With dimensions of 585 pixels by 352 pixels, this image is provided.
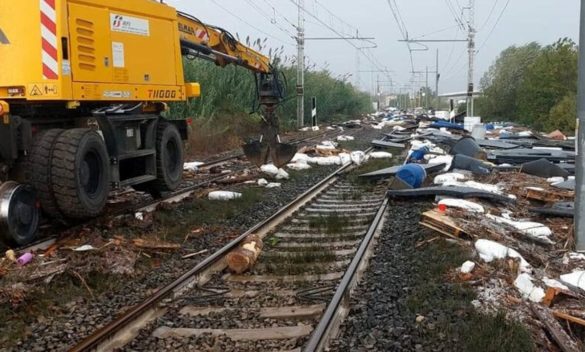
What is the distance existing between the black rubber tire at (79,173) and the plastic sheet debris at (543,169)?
10.0 metres

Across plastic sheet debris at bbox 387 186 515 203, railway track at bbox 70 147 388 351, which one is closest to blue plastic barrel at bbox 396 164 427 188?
plastic sheet debris at bbox 387 186 515 203

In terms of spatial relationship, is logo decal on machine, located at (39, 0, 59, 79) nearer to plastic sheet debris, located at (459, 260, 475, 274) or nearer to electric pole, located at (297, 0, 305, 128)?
plastic sheet debris, located at (459, 260, 475, 274)

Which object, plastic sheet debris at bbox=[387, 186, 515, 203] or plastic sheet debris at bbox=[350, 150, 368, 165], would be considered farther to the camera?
plastic sheet debris at bbox=[350, 150, 368, 165]

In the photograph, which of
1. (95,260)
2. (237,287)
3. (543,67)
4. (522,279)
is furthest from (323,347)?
(543,67)

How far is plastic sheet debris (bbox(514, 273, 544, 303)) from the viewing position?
18.6 feet

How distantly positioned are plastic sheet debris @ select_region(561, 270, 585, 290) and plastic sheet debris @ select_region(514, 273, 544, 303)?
38cm

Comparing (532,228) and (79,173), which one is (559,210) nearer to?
(532,228)

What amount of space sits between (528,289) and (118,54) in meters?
5.93

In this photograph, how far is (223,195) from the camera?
1106 centimetres

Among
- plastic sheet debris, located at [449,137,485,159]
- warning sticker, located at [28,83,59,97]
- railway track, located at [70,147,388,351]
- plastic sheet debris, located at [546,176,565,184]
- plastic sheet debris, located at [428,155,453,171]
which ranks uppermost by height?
warning sticker, located at [28,83,59,97]

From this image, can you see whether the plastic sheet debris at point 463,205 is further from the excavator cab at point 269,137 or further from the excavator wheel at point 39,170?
the excavator wheel at point 39,170

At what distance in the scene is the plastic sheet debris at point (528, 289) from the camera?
5672 millimetres

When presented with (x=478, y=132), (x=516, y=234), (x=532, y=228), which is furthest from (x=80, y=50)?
(x=478, y=132)

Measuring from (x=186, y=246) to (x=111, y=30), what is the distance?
10.1 feet
